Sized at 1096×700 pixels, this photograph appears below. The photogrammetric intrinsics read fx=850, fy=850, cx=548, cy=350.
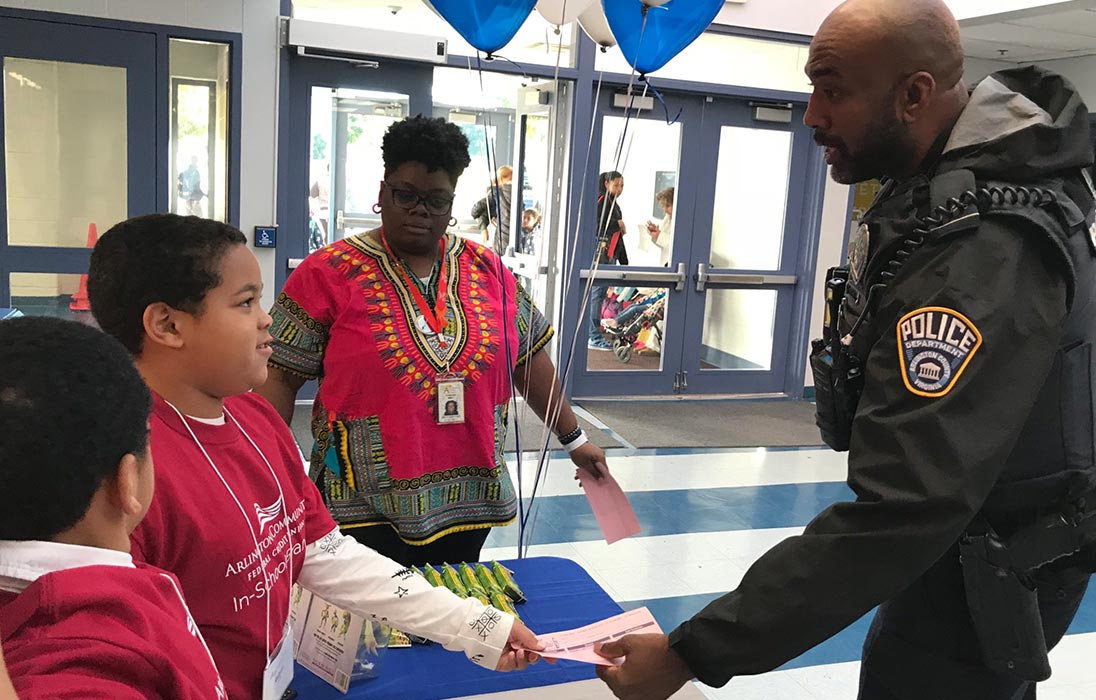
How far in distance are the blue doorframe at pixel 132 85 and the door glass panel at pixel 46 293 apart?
0.03 meters

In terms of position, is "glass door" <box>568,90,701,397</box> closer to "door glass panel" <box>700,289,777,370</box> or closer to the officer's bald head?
"door glass panel" <box>700,289,777,370</box>

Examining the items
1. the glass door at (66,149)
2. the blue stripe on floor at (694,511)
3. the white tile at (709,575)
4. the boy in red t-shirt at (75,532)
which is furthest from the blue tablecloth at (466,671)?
the glass door at (66,149)

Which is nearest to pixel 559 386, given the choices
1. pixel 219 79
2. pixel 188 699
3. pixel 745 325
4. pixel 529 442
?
pixel 188 699

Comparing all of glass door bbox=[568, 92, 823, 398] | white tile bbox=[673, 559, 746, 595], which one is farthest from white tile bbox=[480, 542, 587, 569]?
glass door bbox=[568, 92, 823, 398]

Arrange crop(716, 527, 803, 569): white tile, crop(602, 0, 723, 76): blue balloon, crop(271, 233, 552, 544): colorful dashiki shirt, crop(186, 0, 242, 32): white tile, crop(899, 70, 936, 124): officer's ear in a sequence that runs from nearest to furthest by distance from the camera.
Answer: crop(899, 70, 936, 124): officer's ear → crop(271, 233, 552, 544): colorful dashiki shirt → crop(602, 0, 723, 76): blue balloon → crop(716, 527, 803, 569): white tile → crop(186, 0, 242, 32): white tile

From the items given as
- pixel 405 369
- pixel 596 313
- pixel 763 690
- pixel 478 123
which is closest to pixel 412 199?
pixel 405 369

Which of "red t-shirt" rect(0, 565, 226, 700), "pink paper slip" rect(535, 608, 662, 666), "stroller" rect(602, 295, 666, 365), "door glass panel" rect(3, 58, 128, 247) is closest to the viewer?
"red t-shirt" rect(0, 565, 226, 700)

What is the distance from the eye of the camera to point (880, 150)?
4.16 ft

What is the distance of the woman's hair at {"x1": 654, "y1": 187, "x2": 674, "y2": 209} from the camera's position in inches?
251

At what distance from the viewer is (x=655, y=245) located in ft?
21.1

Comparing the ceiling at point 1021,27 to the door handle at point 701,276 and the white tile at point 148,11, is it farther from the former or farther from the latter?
the door handle at point 701,276

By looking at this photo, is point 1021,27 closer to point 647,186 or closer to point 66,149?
point 647,186

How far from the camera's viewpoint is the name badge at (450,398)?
1.93 meters

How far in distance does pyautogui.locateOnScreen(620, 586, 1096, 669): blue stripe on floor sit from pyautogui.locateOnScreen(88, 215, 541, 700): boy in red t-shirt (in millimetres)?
1977
